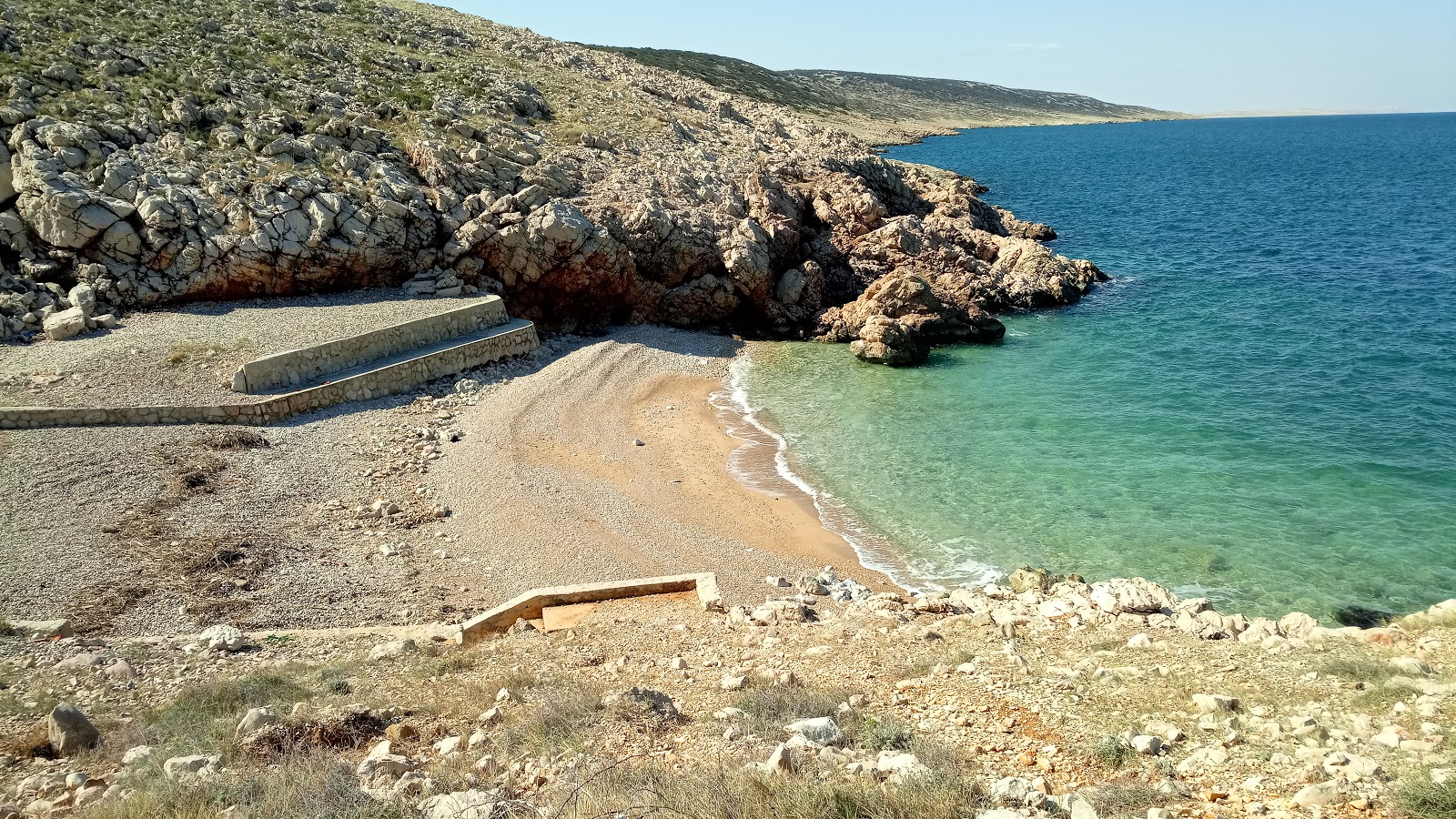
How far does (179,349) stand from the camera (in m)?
19.9

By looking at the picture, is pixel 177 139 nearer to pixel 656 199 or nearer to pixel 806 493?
pixel 656 199

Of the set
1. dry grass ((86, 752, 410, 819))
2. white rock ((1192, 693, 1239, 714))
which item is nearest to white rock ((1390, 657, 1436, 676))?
white rock ((1192, 693, 1239, 714))

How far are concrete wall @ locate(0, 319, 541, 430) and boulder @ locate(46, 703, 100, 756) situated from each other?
469 inches

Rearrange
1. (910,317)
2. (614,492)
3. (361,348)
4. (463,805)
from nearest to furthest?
(463,805), (614,492), (361,348), (910,317)

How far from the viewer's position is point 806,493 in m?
18.8

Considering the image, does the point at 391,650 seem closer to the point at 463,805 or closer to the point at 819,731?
the point at 463,805

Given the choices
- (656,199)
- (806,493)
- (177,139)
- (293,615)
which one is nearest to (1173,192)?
(656,199)

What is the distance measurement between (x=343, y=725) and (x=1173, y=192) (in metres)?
73.7

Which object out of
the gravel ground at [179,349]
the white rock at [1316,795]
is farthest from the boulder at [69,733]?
the gravel ground at [179,349]

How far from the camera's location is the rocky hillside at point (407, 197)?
890 inches

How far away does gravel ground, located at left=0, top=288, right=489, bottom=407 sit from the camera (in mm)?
17797

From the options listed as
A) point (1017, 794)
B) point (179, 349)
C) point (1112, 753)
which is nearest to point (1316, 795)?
point (1112, 753)

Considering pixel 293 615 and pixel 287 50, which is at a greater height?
pixel 287 50

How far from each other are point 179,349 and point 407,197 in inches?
346
